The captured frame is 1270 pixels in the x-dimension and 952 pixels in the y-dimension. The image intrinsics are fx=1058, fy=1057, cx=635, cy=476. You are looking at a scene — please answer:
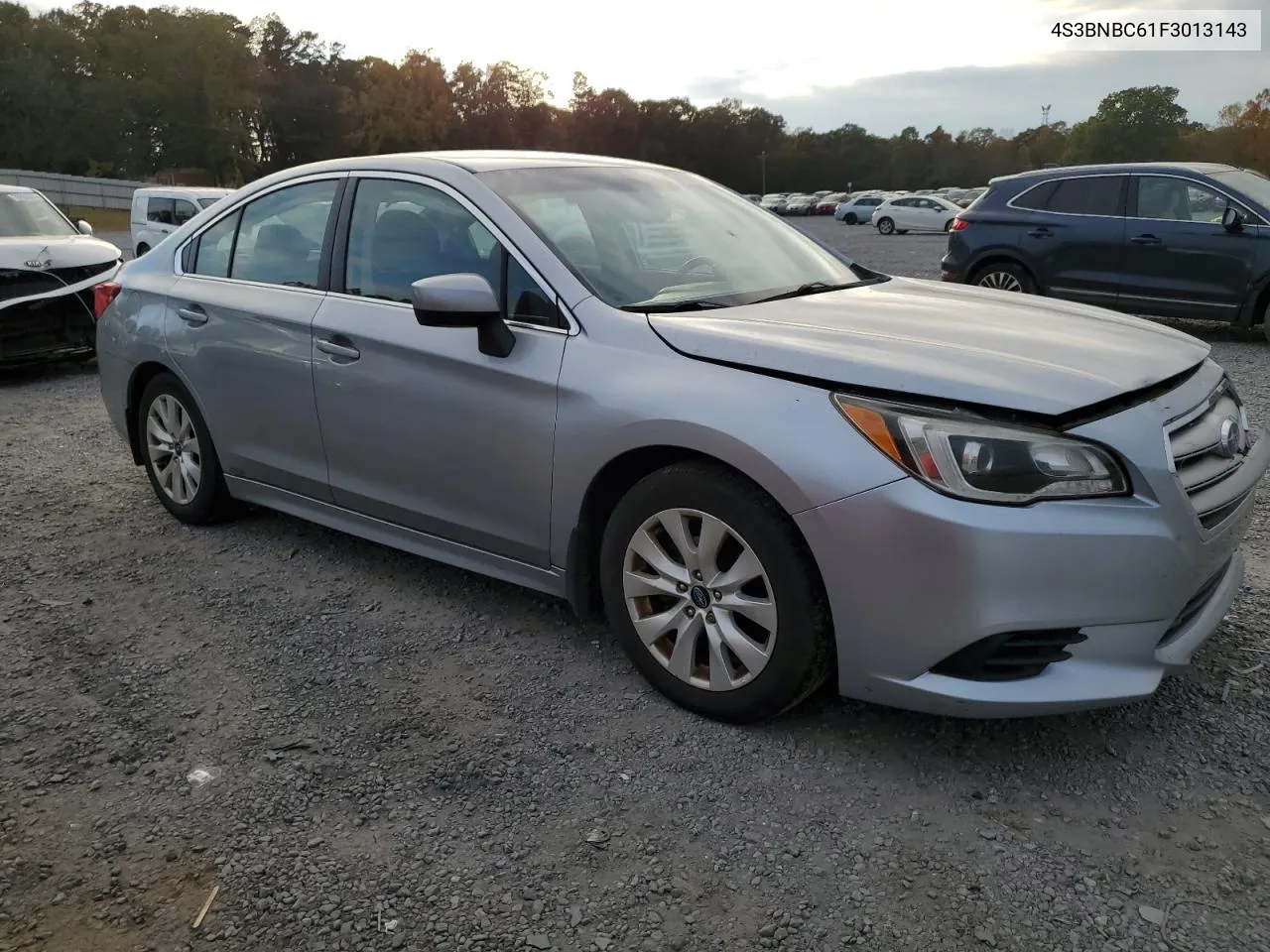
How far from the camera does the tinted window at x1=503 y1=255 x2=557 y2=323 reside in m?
3.38

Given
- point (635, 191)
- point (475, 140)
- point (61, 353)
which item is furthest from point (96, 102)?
point (635, 191)

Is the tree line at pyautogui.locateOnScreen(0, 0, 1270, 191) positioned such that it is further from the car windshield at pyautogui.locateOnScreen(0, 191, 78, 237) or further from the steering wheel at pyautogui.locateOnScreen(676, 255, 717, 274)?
the steering wheel at pyautogui.locateOnScreen(676, 255, 717, 274)

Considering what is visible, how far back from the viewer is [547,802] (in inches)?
109

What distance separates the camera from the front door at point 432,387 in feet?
11.1

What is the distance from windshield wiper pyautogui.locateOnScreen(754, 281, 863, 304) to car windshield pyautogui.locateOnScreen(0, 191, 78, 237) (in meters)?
8.43

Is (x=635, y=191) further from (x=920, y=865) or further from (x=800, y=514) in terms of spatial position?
(x=920, y=865)

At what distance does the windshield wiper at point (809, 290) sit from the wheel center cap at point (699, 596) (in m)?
1.03

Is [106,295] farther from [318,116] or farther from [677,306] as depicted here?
[318,116]

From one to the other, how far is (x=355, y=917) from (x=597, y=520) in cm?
137

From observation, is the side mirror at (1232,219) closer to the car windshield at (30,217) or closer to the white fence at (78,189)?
the car windshield at (30,217)

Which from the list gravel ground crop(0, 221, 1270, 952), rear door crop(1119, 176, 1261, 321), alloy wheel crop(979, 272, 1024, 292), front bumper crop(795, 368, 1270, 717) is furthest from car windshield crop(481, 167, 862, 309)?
alloy wheel crop(979, 272, 1024, 292)

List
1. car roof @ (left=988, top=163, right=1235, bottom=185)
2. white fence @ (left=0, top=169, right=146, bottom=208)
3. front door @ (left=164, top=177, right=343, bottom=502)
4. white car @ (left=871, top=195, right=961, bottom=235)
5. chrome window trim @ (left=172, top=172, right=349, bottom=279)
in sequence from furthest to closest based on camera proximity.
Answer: white fence @ (left=0, top=169, right=146, bottom=208) < white car @ (left=871, top=195, right=961, bottom=235) < car roof @ (left=988, top=163, right=1235, bottom=185) < chrome window trim @ (left=172, top=172, right=349, bottom=279) < front door @ (left=164, top=177, right=343, bottom=502)

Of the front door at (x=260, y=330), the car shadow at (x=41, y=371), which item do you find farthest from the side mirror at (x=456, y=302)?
the car shadow at (x=41, y=371)

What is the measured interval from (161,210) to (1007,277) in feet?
A: 47.3
